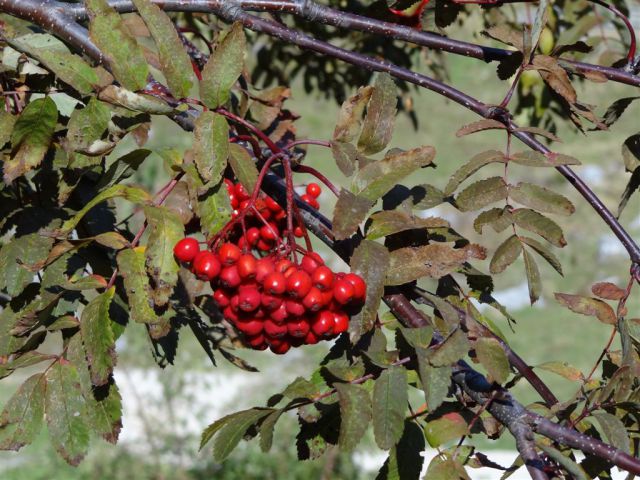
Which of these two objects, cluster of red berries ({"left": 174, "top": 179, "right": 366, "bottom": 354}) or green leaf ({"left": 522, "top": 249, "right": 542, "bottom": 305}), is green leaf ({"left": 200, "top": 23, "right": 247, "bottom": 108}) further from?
green leaf ({"left": 522, "top": 249, "right": 542, "bottom": 305})

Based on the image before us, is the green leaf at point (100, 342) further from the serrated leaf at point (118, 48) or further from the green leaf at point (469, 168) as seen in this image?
the green leaf at point (469, 168)

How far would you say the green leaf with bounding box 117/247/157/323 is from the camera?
931 mm

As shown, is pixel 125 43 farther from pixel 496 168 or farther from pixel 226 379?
pixel 496 168

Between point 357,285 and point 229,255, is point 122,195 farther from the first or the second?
point 357,285

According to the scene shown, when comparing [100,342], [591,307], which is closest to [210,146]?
[100,342]

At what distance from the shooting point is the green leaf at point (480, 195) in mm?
1066

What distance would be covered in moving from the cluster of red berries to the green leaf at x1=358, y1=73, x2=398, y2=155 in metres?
0.19

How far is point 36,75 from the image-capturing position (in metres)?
1.20

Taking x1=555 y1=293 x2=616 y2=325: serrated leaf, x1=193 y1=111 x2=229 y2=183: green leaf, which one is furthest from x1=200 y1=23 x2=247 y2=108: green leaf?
x1=555 y1=293 x2=616 y2=325: serrated leaf

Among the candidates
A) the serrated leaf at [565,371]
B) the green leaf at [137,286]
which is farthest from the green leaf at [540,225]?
the green leaf at [137,286]

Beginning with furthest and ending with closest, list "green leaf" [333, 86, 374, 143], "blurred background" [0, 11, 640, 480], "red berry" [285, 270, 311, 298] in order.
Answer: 1. "blurred background" [0, 11, 640, 480]
2. "green leaf" [333, 86, 374, 143]
3. "red berry" [285, 270, 311, 298]

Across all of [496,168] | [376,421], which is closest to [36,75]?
[376,421]

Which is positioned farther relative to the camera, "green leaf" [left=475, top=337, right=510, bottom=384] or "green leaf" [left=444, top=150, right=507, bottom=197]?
"green leaf" [left=444, top=150, right=507, bottom=197]

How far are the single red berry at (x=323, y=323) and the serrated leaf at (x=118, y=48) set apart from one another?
1.11 feet
